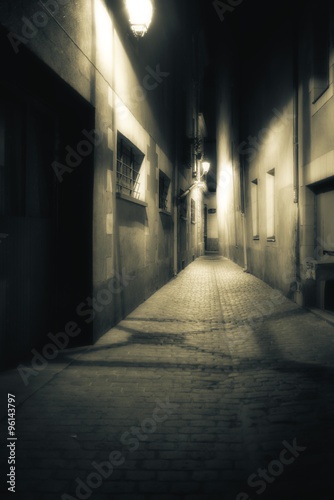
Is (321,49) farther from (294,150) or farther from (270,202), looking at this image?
(270,202)

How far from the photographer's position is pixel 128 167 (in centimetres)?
719

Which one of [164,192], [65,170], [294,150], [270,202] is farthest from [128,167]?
[270,202]

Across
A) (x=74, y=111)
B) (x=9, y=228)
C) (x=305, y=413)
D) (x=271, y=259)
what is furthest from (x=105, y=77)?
(x=271, y=259)

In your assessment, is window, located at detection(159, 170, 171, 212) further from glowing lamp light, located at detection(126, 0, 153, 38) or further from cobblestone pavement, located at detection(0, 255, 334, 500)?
cobblestone pavement, located at detection(0, 255, 334, 500)

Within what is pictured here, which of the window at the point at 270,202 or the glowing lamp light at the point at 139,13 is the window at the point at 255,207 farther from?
the glowing lamp light at the point at 139,13

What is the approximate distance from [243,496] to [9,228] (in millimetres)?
3109

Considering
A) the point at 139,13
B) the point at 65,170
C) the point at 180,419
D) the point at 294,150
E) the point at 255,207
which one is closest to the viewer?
the point at 180,419

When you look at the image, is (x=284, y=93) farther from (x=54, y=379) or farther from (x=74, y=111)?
(x=54, y=379)

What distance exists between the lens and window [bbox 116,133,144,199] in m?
6.57

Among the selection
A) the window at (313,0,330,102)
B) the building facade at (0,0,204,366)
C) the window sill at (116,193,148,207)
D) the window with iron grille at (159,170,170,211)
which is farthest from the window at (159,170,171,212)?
the window at (313,0,330,102)

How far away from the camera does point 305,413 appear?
9.44ft

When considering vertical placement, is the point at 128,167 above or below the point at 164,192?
below

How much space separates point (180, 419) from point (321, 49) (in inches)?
272

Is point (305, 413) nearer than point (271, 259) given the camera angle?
Yes
